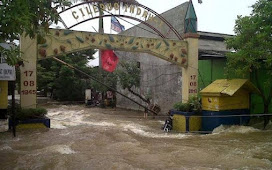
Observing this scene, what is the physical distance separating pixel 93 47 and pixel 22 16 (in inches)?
259

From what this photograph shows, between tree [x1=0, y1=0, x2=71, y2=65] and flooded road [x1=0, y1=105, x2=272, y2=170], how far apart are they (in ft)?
9.20

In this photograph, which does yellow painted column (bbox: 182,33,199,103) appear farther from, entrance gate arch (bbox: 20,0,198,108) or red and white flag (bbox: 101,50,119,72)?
red and white flag (bbox: 101,50,119,72)

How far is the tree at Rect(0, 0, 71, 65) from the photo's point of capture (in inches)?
154

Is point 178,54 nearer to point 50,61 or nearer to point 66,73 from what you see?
point 66,73

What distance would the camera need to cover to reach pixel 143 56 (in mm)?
19656

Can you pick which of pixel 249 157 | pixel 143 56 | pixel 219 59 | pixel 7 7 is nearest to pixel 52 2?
pixel 7 7

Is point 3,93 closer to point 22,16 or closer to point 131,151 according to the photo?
point 131,151

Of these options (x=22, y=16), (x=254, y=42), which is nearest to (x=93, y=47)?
(x=254, y=42)

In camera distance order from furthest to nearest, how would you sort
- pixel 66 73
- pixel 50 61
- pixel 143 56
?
pixel 50 61, pixel 66 73, pixel 143 56

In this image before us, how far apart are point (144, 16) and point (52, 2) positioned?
320 inches

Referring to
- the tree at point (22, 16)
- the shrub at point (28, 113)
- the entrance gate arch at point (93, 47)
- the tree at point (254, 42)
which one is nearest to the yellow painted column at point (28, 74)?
the entrance gate arch at point (93, 47)

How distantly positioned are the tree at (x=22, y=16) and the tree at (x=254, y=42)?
6838mm

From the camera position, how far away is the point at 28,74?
9.42m

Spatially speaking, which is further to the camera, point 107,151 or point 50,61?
point 50,61
